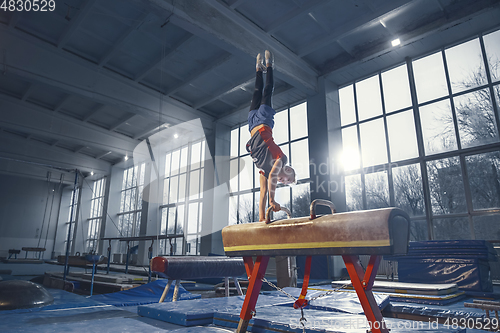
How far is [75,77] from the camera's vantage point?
8.79 meters

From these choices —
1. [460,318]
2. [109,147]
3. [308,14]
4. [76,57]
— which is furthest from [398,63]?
[109,147]

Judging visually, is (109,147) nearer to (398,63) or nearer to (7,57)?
(7,57)

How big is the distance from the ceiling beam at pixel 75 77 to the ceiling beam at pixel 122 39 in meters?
0.54

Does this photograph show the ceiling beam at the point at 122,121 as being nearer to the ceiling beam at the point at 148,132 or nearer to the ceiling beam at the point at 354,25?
the ceiling beam at the point at 148,132

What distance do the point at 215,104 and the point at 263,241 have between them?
10.1 m

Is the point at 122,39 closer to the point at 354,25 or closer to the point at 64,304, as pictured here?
the point at 354,25

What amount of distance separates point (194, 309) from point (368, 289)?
5.46 feet

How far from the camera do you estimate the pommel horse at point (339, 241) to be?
179cm

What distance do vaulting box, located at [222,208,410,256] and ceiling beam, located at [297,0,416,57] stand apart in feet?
21.8

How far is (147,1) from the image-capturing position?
19.5 feet

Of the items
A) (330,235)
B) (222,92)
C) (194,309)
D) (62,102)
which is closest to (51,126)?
(62,102)

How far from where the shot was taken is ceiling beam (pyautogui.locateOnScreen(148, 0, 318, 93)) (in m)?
6.43

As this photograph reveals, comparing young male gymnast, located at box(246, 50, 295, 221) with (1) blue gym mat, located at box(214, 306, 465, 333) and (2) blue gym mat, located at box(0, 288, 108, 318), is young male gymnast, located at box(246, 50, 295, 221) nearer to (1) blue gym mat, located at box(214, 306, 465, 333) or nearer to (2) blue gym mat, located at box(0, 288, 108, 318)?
(1) blue gym mat, located at box(214, 306, 465, 333)

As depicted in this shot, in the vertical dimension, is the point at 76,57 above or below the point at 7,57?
above
